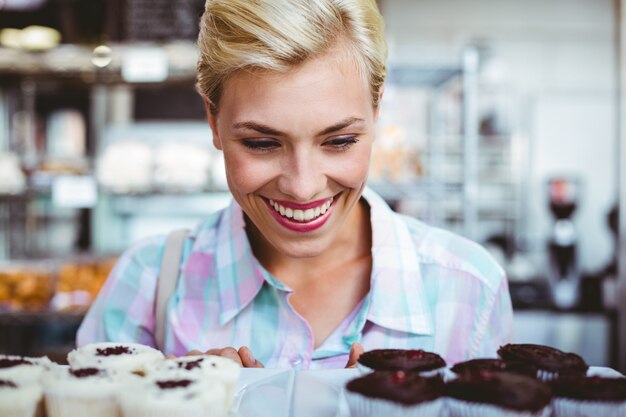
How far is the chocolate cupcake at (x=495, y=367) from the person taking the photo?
945 mm

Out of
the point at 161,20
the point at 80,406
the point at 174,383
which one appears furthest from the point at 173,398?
the point at 161,20

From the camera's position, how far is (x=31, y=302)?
3145 millimetres

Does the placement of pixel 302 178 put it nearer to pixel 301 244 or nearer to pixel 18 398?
pixel 301 244

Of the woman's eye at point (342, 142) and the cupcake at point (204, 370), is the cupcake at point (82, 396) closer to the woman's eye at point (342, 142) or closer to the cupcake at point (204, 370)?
the cupcake at point (204, 370)

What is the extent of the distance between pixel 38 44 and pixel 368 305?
2482mm

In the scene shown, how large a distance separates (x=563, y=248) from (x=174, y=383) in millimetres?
5520

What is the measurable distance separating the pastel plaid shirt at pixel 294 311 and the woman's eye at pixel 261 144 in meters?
0.33

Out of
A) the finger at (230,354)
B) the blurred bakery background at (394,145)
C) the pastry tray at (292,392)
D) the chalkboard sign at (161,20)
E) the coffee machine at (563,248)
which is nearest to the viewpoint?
the pastry tray at (292,392)

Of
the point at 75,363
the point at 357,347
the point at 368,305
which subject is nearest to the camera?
the point at 75,363

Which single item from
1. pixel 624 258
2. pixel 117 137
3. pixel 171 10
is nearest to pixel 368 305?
pixel 624 258

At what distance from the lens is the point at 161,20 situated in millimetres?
3564

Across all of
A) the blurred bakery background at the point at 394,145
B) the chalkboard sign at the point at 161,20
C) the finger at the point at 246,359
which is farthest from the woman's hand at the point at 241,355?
the chalkboard sign at the point at 161,20

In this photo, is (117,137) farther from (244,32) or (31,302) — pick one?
(244,32)

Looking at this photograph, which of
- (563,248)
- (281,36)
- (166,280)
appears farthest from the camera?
(563,248)
